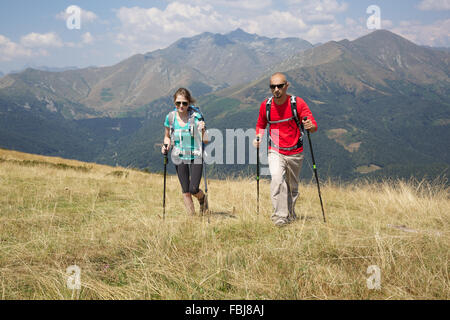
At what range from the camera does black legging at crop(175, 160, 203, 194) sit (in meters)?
6.59

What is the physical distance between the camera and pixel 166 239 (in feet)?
15.1

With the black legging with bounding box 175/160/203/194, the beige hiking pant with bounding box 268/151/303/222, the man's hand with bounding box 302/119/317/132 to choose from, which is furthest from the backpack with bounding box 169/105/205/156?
the man's hand with bounding box 302/119/317/132

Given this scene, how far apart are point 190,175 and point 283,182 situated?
6.42 feet

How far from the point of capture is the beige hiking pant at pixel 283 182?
20.1ft

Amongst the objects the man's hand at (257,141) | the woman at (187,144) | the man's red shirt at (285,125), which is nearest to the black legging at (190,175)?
the woman at (187,144)

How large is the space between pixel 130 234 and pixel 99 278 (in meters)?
1.54

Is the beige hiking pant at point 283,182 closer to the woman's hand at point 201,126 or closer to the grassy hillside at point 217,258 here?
the grassy hillside at point 217,258

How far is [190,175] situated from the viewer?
267 inches

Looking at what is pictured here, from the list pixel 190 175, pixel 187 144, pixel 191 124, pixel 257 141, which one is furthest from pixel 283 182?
pixel 191 124

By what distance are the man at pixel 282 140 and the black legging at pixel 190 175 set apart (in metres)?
1.32

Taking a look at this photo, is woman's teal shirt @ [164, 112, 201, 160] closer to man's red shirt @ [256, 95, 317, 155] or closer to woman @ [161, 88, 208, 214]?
woman @ [161, 88, 208, 214]

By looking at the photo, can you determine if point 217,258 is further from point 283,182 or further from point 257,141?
point 257,141

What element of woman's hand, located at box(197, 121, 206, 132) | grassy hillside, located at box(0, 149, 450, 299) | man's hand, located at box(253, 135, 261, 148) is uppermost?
woman's hand, located at box(197, 121, 206, 132)
